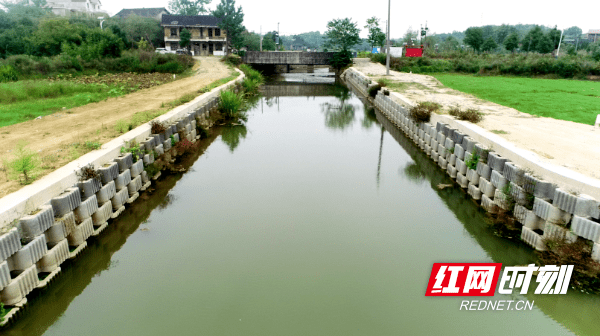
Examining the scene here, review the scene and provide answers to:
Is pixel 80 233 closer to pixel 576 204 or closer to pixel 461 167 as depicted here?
pixel 576 204

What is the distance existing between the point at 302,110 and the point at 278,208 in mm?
13424

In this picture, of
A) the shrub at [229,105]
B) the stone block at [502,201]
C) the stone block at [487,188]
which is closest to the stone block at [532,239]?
the stone block at [502,201]

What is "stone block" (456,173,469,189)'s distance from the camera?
976 centimetres

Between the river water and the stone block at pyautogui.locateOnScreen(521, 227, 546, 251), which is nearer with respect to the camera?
the river water

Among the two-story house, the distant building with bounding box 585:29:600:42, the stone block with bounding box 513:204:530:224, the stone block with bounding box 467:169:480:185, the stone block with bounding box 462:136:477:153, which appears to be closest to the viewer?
the stone block with bounding box 513:204:530:224

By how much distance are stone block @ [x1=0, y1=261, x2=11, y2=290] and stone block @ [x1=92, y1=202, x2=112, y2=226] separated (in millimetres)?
2358

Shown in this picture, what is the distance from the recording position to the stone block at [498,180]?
7.75m

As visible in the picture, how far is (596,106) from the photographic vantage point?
15.1 metres

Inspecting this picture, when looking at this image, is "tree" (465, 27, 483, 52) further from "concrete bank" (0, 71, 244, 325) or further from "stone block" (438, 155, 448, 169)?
"concrete bank" (0, 71, 244, 325)

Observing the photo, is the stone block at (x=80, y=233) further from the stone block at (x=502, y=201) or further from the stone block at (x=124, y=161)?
the stone block at (x=502, y=201)

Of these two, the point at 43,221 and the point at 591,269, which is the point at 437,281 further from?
the point at 43,221

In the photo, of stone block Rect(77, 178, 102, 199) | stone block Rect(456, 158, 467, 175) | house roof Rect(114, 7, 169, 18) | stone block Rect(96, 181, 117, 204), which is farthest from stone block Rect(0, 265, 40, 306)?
house roof Rect(114, 7, 169, 18)

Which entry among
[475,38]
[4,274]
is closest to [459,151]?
[4,274]

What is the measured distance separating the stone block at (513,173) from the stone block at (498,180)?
0.43 feet
